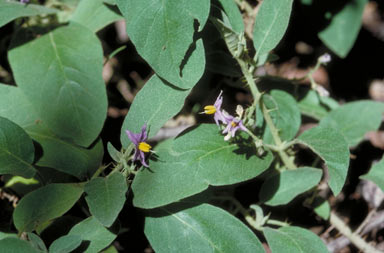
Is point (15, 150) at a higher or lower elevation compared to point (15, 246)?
higher

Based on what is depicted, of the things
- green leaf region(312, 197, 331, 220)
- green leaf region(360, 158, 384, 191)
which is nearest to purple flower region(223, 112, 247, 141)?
green leaf region(360, 158, 384, 191)

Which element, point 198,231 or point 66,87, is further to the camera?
point 66,87

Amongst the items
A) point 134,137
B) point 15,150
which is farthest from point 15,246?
point 134,137

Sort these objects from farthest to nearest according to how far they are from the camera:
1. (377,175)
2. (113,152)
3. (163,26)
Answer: (377,175) → (113,152) → (163,26)

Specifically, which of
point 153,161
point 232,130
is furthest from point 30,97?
point 232,130

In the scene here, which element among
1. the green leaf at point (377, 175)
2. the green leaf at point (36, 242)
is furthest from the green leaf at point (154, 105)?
the green leaf at point (377, 175)

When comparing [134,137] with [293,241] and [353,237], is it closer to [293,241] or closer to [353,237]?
[293,241]
